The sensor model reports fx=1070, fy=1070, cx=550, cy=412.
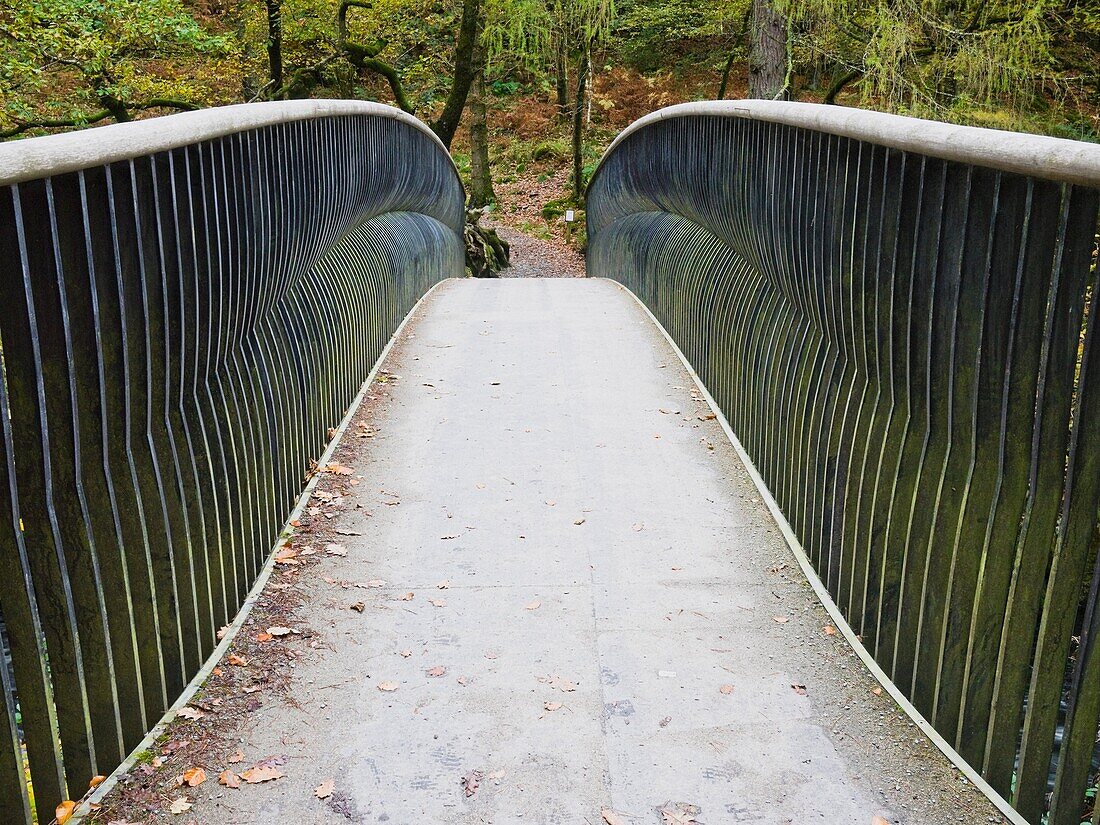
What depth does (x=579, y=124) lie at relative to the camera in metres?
23.5

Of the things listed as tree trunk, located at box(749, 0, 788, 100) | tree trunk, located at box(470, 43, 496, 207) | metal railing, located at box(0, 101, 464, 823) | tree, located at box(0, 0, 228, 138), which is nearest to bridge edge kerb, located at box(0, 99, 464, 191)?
metal railing, located at box(0, 101, 464, 823)

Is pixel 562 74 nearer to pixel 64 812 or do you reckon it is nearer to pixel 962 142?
pixel 962 142

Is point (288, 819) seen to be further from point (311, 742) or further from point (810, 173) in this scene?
point (810, 173)

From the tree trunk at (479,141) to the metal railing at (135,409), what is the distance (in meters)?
17.5

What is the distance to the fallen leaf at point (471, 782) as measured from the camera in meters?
2.78

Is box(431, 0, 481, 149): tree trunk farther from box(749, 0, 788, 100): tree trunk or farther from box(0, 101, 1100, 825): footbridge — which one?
box(0, 101, 1100, 825): footbridge

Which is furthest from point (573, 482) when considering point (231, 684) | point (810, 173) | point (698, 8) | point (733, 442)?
point (698, 8)

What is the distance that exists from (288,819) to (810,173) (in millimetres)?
2908

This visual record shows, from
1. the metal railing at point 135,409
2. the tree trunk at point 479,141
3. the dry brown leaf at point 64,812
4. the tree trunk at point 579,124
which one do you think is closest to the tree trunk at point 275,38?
the tree trunk at point 479,141

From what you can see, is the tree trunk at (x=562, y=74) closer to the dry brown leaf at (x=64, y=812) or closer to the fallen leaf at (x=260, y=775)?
the fallen leaf at (x=260, y=775)

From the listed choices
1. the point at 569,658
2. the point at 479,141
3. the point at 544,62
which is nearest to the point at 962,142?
the point at 569,658

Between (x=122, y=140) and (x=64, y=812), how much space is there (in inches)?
64.1

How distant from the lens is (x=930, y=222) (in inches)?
117

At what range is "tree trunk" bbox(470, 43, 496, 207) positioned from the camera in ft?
72.0
